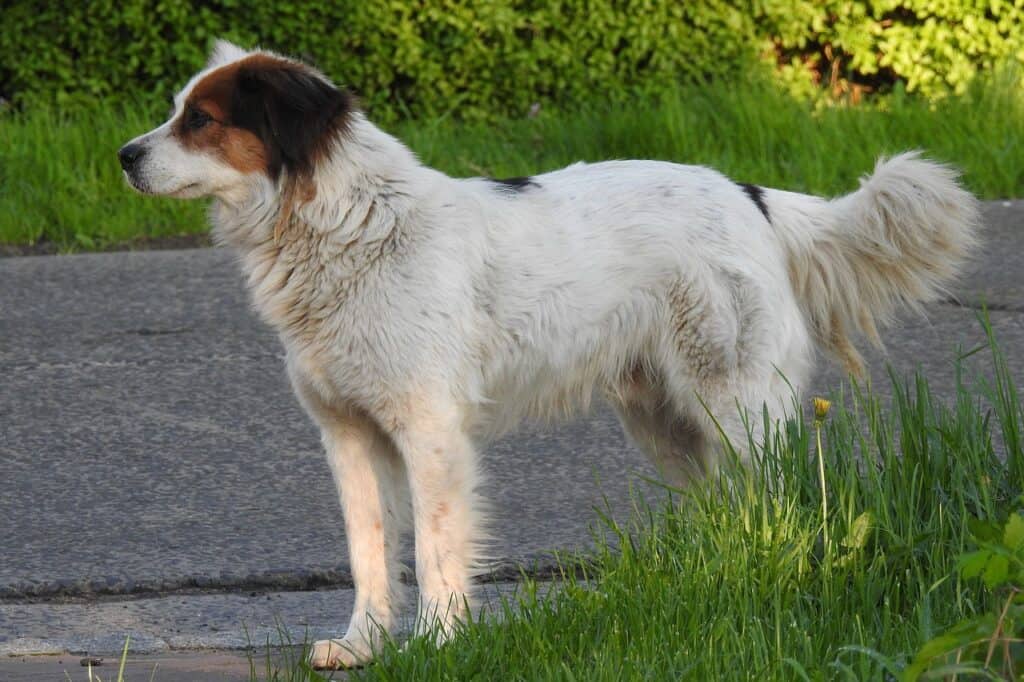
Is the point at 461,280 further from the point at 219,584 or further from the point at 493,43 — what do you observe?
the point at 493,43

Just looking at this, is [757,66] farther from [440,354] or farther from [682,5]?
[440,354]

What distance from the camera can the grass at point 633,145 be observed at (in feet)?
26.5

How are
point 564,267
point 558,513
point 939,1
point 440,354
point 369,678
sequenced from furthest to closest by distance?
point 939,1 → point 558,513 → point 564,267 → point 440,354 → point 369,678

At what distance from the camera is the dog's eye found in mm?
3898

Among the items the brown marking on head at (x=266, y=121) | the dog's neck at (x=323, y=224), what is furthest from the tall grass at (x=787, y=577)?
the brown marking on head at (x=266, y=121)

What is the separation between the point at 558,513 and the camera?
15.0 feet

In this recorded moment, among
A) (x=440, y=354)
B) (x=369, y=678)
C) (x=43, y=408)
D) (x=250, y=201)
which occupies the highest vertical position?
(x=250, y=201)

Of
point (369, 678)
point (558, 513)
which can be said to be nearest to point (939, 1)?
point (558, 513)

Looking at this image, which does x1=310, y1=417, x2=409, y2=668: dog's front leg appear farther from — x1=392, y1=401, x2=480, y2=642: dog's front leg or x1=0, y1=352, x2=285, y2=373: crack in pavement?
x1=0, y1=352, x2=285, y2=373: crack in pavement

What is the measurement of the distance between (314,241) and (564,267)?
644 millimetres

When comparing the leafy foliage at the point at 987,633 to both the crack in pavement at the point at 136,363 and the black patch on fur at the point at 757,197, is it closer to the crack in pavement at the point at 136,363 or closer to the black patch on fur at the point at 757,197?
the black patch on fur at the point at 757,197

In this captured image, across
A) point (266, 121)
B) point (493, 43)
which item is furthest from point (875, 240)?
point (493, 43)

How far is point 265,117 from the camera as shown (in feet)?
12.8

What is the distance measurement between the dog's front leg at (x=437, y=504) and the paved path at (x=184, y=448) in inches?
15.2
